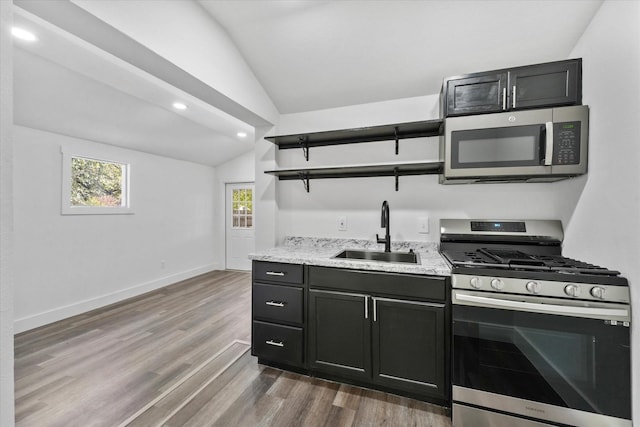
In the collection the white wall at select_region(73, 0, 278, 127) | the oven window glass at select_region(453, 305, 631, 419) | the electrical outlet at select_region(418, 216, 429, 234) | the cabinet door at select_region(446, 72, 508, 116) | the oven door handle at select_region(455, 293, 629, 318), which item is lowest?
the oven window glass at select_region(453, 305, 631, 419)

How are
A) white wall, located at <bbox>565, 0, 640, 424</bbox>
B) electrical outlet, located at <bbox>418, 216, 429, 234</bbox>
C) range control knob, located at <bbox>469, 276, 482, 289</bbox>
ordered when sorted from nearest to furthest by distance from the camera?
white wall, located at <bbox>565, 0, 640, 424</bbox> → range control knob, located at <bbox>469, 276, 482, 289</bbox> → electrical outlet, located at <bbox>418, 216, 429, 234</bbox>

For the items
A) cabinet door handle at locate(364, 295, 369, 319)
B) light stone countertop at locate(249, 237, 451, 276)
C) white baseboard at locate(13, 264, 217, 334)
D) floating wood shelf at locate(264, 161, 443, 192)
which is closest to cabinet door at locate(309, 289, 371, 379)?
cabinet door handle at locate(364, 295, 369, 319)

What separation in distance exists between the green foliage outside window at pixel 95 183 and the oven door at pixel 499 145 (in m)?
4.19

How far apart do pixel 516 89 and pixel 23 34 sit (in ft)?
11.0

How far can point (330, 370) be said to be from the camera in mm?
1948

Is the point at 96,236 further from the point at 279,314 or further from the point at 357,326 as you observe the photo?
the point at 357,326

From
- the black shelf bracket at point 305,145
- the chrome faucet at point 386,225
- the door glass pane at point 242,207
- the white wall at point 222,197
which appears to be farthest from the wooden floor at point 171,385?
the door glass pane at point 242,207

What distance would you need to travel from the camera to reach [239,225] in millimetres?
5488

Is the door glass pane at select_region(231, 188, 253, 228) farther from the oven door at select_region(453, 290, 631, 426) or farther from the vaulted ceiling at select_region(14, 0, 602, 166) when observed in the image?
the oven door at select_region(453, 290, 631, 426)

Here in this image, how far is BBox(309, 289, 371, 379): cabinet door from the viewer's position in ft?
6.11

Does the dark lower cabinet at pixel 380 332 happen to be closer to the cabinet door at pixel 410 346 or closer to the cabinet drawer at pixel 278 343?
the cabinet door at pixel 410 346

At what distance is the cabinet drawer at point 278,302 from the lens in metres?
2.05

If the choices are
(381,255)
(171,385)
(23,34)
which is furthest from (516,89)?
(23,34)

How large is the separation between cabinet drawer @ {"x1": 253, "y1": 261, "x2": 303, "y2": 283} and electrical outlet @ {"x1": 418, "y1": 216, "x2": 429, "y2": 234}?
1.09 meters
